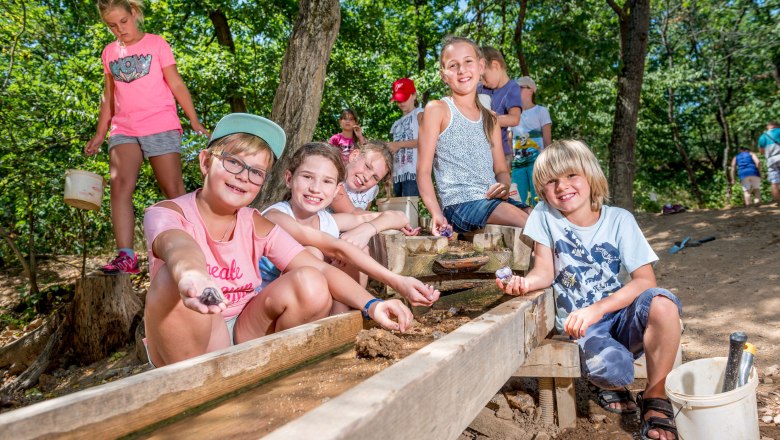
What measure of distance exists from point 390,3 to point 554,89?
661 centimetres

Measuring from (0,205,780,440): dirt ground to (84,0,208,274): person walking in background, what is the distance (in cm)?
144

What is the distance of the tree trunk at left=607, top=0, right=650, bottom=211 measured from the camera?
734 centimetres

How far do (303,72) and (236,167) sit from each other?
2.73 metres

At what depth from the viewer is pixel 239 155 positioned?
7.59ft

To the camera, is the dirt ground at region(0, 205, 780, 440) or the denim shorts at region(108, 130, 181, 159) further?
the denim shorts at region(108, 130, 181, 159)

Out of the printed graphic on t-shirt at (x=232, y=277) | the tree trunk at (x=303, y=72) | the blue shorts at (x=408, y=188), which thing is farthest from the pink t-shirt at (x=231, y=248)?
the blue shorts at (x=408, y=188)

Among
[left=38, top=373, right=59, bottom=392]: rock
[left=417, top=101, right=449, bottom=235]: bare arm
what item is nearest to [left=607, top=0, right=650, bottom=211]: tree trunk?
[left=417, top=101, right=449, bottom=235]: bare arm

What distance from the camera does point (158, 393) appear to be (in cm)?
148

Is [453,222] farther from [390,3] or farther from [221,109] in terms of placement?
[390,3]

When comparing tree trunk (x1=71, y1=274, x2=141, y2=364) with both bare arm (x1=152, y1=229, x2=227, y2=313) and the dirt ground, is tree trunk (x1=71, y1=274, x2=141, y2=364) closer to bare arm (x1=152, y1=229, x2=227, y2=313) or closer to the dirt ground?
the dirt ground

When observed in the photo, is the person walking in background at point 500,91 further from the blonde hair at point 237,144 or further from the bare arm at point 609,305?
the blonde hair at point 237,144

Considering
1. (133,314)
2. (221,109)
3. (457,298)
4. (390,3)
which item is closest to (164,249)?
(457,298)

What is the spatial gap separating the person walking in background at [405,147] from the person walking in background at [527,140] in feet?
3.93

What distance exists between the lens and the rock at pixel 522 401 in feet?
8.85
